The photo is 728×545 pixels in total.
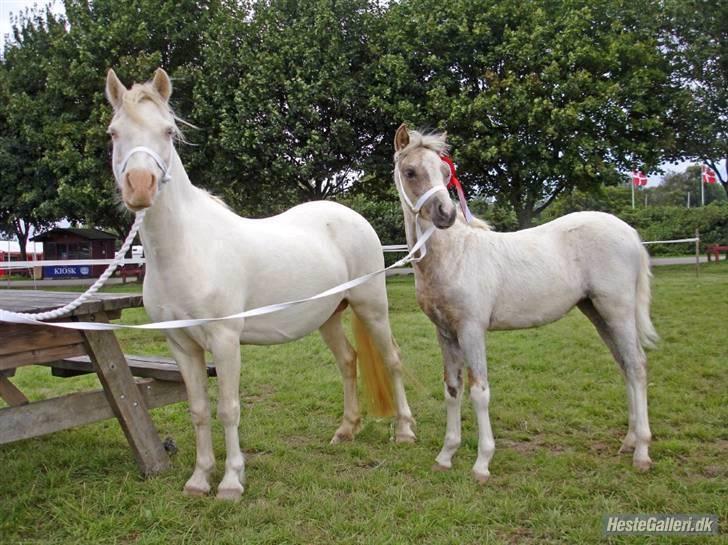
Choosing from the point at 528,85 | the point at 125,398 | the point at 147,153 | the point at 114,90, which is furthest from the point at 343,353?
the point at 528,85

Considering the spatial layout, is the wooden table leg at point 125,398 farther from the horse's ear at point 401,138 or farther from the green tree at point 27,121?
the green tree at point 27,121

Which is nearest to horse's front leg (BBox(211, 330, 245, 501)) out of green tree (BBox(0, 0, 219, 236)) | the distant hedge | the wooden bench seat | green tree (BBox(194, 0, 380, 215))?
the wooden bench seat

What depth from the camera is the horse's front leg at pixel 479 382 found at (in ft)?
11.5

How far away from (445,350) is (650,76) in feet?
52.5

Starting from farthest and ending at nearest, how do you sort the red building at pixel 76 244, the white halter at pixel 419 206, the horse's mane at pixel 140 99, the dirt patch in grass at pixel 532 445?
the red building at pixel 76 244, the dirt patch in grass at pixel 532 445, the white halter at pixel 419 206, the horse's mane at pixel 140 99

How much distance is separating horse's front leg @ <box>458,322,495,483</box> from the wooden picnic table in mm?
1995

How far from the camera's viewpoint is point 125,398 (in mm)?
3578

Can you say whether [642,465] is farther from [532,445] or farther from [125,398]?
[125,398]

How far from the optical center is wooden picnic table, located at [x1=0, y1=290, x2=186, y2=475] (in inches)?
123

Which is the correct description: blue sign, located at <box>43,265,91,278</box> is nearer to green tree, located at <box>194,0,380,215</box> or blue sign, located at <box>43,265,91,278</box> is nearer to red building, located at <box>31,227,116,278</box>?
red building, located at <box>31,227,116,278</box>

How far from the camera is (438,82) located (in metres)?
15.5

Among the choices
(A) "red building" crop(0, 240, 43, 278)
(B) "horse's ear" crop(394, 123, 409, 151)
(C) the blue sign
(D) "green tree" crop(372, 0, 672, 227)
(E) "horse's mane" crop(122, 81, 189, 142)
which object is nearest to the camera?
(E) "horse's mane" crop(122, 81, 189, 142)

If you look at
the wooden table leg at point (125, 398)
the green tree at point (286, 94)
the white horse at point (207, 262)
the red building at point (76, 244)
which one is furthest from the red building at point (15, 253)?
the white horse at point (207, 262)

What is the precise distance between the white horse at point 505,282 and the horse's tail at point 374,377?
85cm
